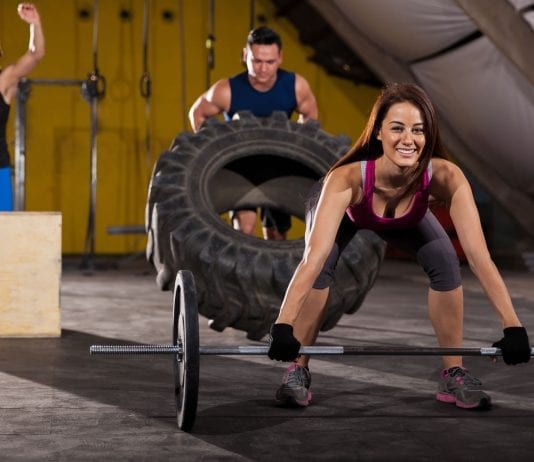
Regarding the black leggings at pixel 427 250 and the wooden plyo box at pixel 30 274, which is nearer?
the black leggings at pixel 427 250

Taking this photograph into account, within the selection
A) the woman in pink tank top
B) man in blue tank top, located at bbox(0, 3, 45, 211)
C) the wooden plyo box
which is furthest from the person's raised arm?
the woman in pink tank top

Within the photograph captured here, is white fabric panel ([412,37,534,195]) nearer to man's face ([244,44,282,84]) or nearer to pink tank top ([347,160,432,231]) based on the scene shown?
man's face ([244,44,282,84])

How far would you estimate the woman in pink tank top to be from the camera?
7.76 ft

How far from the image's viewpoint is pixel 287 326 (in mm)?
2314

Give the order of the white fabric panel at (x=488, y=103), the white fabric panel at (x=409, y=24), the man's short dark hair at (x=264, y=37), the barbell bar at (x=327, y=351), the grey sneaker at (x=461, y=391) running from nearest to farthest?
the barbell bar at (x=327, y=351)
the grey sneaker at (x=461, y=391)
the man's short dark hair at (x=264, y=37)
the white fabric panel at (x=409, y=24)
the white fabric panel at (x=488, y=103)

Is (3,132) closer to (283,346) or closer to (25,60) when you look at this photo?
(25,60)

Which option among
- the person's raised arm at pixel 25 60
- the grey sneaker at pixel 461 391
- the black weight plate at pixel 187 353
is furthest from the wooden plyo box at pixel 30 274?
the grey sneaker at pixel 461 391

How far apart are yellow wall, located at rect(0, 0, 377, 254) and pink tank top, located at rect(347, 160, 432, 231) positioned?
632 centimetres

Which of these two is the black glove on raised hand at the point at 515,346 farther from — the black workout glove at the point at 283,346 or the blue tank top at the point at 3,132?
the blue tank top at the point at 3,132

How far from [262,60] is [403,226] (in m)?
1.61

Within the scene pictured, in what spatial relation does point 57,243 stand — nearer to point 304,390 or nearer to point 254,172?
point 254,172

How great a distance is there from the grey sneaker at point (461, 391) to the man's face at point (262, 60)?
67.0 inches

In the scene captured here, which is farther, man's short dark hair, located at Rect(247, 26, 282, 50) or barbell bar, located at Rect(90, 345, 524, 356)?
man's short dark hair, located at Rect(247, 26, 282, 50)

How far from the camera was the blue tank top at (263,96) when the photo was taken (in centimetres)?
425
